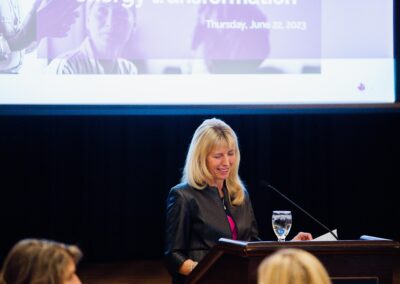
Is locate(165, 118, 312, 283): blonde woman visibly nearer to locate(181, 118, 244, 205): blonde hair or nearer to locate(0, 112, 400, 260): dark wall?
locate(181, 118, 244, 205): blonde hair

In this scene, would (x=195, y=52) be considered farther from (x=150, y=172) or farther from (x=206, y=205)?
(x=206, y=205)

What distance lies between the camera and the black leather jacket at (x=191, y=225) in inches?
141

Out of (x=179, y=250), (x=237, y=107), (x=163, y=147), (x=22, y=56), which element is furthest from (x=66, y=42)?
(x=179, y=250)

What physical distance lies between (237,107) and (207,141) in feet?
5.33

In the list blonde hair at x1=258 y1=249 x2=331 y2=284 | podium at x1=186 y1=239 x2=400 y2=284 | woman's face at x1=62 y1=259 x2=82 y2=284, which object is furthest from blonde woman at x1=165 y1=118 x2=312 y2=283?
blonde hair at x1=258 y1=249 x2=331 y2=284

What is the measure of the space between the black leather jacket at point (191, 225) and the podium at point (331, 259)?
46 centimetres

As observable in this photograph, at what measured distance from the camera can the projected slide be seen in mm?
5203

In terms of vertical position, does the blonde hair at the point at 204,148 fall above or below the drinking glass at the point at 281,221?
above

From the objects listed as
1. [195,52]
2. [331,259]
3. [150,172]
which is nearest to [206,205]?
[331,259]

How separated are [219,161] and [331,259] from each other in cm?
84

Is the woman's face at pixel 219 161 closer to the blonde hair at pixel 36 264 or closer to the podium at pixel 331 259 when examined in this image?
the podium at pixel 331 259

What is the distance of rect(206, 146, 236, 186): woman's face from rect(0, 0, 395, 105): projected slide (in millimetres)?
1591

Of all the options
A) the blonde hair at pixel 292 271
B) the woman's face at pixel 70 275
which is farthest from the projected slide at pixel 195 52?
the blonde hair at pixel 292 271

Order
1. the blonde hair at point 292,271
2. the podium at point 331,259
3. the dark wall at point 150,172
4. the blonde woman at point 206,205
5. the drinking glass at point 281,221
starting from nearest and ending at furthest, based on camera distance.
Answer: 1. the blonde hair at point 292,271
2. the podium at point 331,259
3. the drinking glass at point 281,221
4. the blonde woman at point 206,205
5. the dark wall at point 150,172
